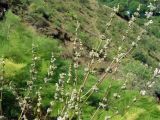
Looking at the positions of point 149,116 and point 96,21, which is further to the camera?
point 96,21

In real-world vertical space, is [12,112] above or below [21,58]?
A: below

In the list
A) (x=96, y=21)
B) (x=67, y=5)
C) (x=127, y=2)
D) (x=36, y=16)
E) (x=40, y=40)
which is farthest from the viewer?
(x=127, y=2)

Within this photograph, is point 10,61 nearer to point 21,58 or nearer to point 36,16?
point 21,58

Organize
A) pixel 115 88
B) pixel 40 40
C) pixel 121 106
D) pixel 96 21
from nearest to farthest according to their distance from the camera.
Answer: pixel 121 106 < pixel 115 88 < pixel 40 40 < pixel 96 21

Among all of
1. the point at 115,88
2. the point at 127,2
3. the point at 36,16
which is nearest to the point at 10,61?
the point at 115,88

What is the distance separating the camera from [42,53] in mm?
4367

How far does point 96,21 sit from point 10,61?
17.8 meters

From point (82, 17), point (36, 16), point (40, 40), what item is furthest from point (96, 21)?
point (40, 40)

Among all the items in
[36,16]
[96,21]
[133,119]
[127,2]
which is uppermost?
[133,119]

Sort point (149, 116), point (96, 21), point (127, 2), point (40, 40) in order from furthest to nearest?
point (127, 2), point (96, 21), point (40, 40), point (149, 116)

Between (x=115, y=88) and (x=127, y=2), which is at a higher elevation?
(x=115, y=88)

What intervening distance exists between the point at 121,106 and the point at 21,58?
104cm

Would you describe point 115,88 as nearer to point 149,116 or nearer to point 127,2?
point 149,116

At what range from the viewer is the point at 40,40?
4781mm
